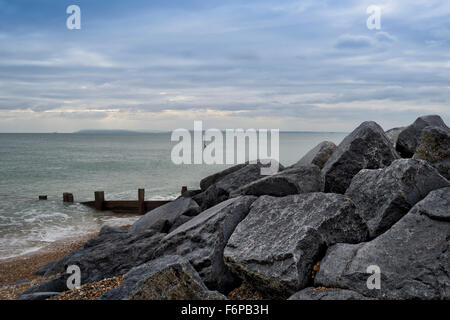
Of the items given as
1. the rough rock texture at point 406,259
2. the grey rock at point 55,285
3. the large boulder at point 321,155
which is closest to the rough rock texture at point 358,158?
the large boulder at point 321,155

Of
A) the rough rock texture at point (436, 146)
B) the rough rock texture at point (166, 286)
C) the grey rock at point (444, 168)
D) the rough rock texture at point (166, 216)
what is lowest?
the rough rock texture at point (166, 216)

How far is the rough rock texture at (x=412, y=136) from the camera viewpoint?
11.2 meters

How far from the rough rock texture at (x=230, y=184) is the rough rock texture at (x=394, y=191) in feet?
14.0

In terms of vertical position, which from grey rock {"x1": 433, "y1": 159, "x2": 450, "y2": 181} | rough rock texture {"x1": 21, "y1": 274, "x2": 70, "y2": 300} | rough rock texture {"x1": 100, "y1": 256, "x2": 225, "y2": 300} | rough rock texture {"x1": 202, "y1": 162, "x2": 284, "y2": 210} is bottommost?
rough rock texture {"x1": 21, "y1": 274, "x2": 70, "y2": 300}

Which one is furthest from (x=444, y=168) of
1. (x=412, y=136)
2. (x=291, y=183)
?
(x=291, y=183)

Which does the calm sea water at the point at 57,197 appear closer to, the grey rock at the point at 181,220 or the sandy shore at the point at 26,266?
the sandy shore at the point at 26,266

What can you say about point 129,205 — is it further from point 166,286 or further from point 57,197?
point 166,286

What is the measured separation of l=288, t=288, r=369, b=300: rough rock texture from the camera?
5.12 metres

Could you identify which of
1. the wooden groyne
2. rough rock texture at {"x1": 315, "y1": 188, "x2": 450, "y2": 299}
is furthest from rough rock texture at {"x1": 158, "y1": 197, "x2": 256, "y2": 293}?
the wooden groyne

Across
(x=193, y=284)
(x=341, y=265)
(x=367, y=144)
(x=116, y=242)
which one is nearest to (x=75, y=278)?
(x=116, y=242)

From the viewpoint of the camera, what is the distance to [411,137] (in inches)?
443

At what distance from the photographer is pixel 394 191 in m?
6.86

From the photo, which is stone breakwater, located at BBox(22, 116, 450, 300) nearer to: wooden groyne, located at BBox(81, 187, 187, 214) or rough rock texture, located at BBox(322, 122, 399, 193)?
rough rock texture, located at BBox(322, 122, 399, 193)

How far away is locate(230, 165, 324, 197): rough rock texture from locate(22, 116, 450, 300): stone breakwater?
0.02 metres
